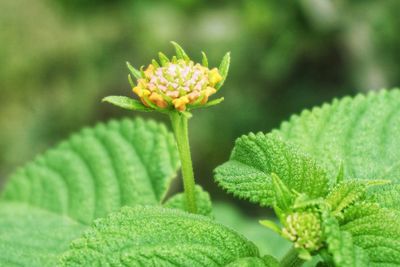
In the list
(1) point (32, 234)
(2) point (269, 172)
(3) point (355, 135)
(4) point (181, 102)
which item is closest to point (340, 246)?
(2) point (269, 172)

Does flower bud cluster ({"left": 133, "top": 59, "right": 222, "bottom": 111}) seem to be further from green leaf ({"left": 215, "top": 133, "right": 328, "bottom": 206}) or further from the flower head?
green leaf ({"left": 215, "top": 133, "right": 328, "bottom": 206})

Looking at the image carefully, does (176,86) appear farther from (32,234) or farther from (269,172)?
(32,234)

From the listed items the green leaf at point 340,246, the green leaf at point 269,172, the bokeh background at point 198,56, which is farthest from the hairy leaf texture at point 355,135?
the bokeh background at point 198,56

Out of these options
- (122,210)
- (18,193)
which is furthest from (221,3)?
(122,210)

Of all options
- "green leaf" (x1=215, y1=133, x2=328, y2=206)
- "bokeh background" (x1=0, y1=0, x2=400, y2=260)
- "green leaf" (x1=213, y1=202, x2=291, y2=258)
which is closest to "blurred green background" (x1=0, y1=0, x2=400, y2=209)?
"bokeh background" (x1=0, y1=0, x2=400, y2=260)

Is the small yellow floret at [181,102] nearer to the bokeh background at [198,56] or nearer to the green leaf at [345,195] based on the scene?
the green leaf at [345,195]
